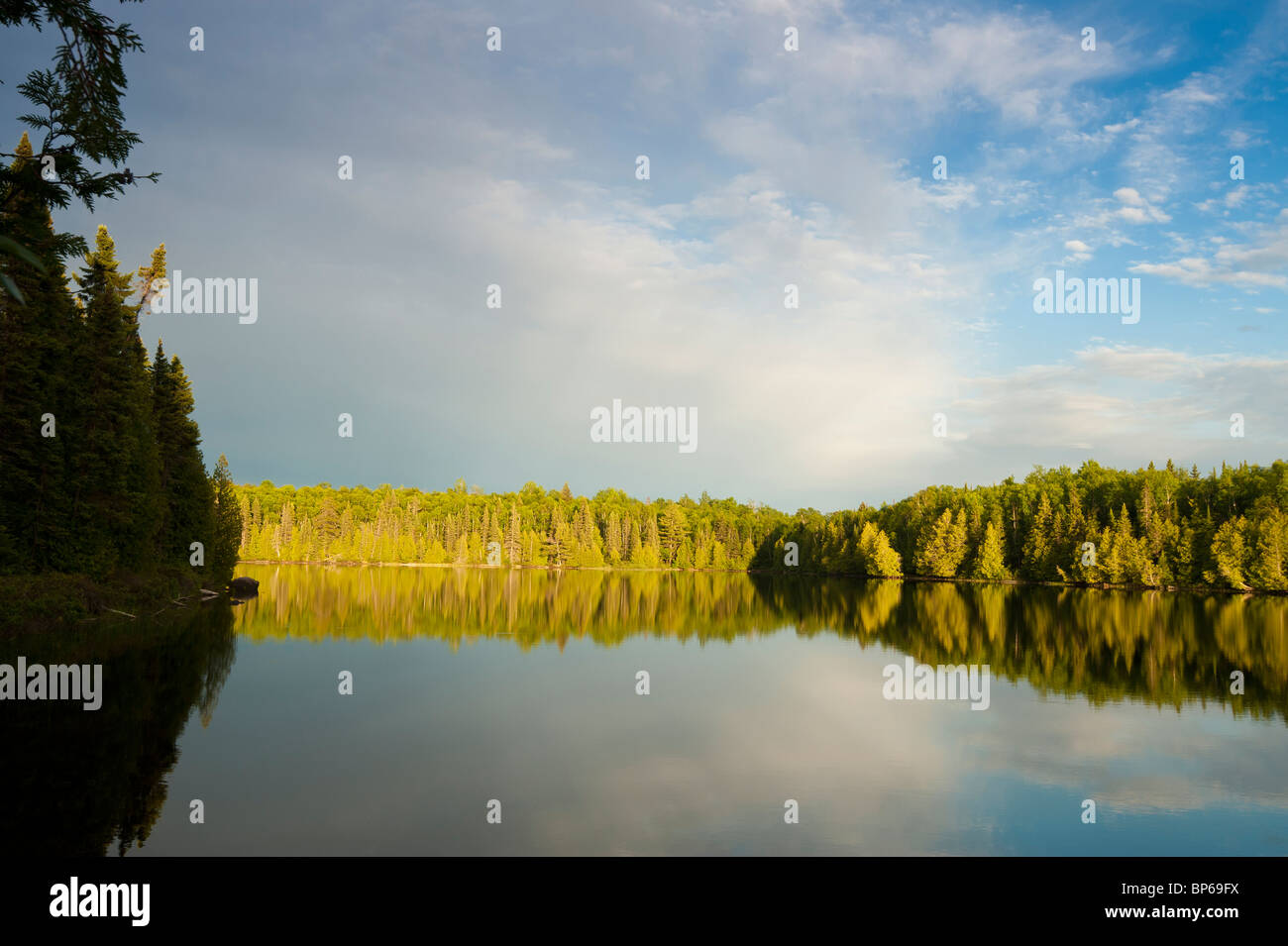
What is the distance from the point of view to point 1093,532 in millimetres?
96312

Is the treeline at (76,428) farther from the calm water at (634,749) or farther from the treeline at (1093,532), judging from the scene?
the treeline at (1093,532)

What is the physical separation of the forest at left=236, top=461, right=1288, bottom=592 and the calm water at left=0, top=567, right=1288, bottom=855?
2484 inches

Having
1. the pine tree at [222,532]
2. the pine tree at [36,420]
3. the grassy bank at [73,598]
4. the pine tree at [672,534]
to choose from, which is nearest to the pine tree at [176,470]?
the pine tree at [222,532]

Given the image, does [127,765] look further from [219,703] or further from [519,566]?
[519,566]

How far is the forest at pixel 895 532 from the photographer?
88.3m

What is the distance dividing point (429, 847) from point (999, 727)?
47.6 feet

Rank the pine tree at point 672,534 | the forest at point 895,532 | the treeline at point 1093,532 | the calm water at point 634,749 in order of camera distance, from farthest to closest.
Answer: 1. the pine tree at point 672,534
2. the forest at point 895,532
3. the treeline at point 1093,532
4. the calm water at point 634,749

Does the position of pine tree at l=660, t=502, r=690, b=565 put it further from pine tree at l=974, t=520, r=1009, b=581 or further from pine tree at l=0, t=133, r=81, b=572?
pine tree at l=0, t=133, r=81, b=572

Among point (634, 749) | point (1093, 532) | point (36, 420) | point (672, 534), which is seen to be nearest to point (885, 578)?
point (1093, 532)

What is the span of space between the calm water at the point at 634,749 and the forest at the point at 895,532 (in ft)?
207

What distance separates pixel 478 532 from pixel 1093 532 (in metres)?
115
